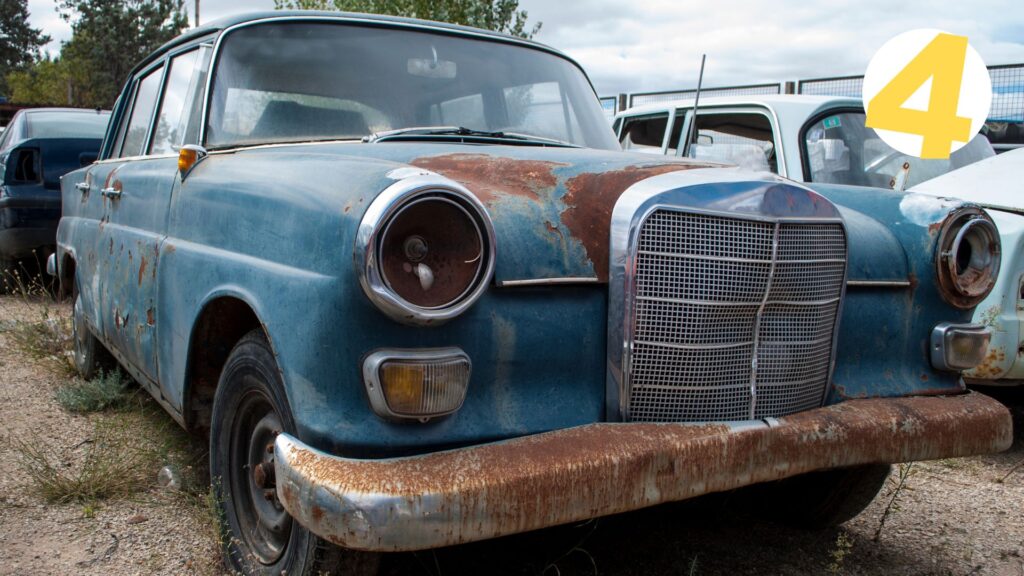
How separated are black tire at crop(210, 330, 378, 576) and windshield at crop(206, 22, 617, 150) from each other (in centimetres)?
93

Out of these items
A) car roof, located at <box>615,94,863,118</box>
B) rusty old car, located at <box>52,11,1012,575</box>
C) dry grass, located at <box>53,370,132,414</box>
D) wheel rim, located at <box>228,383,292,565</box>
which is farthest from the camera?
car roof, located at <box>615,94,863,118</box>

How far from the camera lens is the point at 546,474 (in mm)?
1829

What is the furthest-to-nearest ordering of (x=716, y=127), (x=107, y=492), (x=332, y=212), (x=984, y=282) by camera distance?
(x=716, y=127) → (x=107, y=492) → (x=984, y=282) → (x=332, y=212)

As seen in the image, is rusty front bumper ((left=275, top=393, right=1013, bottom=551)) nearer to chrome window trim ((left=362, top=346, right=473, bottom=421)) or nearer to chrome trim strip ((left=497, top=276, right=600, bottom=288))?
chrome window trim ((left=362, top=346, right=473, bottom=421))

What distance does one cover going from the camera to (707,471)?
200 cm

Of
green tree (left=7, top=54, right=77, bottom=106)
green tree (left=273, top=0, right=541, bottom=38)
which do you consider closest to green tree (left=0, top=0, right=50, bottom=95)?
green tree (left=7, top=54, right=77, bottom=106)

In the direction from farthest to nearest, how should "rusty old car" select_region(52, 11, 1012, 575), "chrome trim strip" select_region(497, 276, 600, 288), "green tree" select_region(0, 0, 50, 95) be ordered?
"green tree" select_region(0, 0, 50, 95) → "chrome trim strip" select_region(497, 276, 600, 288) → "rusty old car" select_region(52, 11, 1012, 575)

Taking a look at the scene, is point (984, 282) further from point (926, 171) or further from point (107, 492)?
point (107, 492)

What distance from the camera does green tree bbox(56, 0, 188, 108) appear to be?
141 feet

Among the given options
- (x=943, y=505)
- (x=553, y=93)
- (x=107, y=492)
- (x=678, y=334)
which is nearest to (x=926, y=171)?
(x=943, y=505)

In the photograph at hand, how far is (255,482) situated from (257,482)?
0.07m

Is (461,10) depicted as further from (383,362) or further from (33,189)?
(383,362)

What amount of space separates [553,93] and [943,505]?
2.20 meters

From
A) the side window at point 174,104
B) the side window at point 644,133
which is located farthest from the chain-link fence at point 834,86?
the side window at point 174,104
